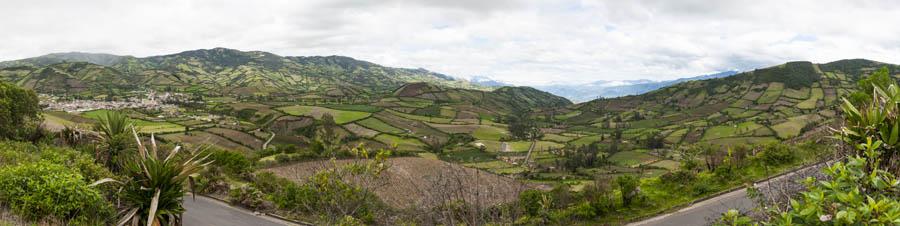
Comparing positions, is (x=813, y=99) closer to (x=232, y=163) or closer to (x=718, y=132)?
(x=718, y=132)

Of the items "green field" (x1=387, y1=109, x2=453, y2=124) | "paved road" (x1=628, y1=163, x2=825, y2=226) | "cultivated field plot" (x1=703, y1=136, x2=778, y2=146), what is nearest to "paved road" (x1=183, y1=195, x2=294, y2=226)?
"paved road" (x1=628, y1=163, x2=825, y2=226)

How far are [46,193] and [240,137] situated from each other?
2412 inches

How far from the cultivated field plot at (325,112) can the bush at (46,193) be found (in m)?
82.5

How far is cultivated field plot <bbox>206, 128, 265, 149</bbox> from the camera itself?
202ft

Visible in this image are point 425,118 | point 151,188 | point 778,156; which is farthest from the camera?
point 425,118

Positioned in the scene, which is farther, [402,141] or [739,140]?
[739,140]

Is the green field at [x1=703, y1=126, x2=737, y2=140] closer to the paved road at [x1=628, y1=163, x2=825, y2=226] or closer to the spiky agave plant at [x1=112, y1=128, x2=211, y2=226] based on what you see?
the paved road at [x1=628, y1=163, x2=825, y2=226]

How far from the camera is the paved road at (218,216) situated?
1691cm

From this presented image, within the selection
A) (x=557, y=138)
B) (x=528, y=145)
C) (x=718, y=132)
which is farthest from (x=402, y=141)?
(x=718, y=132)

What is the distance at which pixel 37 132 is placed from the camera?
842 inches

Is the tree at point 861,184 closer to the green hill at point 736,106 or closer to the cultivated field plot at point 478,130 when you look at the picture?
the green hill at point 736,106

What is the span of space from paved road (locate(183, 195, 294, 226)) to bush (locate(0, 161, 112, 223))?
947cm

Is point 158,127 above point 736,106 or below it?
below

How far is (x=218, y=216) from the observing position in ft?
58.7
